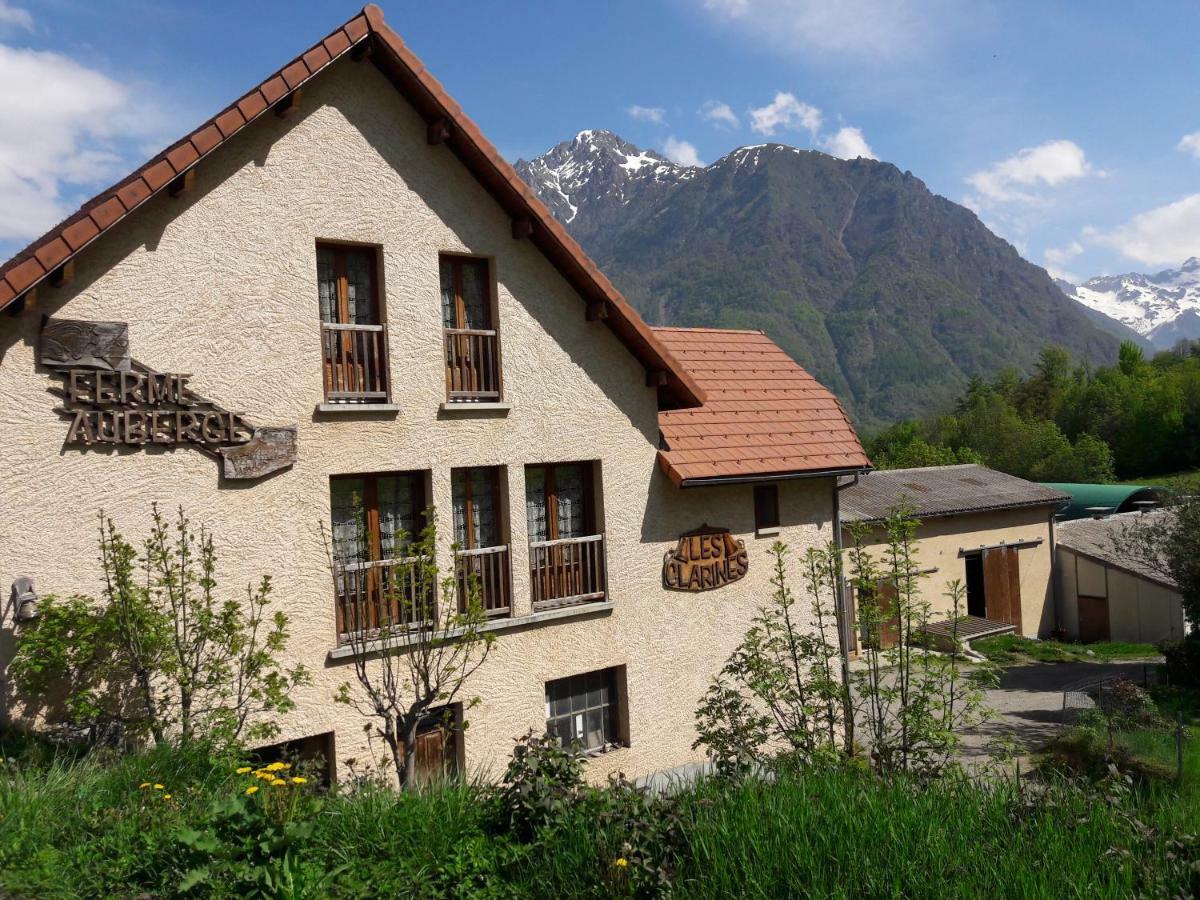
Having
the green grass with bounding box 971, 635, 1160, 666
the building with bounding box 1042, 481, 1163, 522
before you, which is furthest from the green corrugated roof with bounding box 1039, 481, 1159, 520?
the green grass with bounding box 971, 635, 1160, 666

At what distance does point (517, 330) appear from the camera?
40.2 ft

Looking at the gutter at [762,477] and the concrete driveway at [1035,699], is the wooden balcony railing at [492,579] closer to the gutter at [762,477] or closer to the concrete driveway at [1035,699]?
the gutter at [762,477]

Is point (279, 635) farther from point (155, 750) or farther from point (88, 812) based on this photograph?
point (88, 812)

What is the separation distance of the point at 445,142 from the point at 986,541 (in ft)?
80.2

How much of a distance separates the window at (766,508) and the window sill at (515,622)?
120 inches

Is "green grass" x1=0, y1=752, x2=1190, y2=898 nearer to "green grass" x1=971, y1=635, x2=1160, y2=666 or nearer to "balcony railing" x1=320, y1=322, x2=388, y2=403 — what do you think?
"balcony railing" x1=320, y1=322, x2=388, y2=403

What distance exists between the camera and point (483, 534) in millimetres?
12141

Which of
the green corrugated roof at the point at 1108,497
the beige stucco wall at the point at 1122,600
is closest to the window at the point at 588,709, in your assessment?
the beige stucco wall at the point at 1122,600

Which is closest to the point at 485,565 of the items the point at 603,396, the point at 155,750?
the point at 603,396

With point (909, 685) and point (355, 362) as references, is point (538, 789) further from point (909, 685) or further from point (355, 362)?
point (355, 362)

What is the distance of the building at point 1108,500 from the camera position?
41875mm

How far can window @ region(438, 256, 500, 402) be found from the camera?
11891mm

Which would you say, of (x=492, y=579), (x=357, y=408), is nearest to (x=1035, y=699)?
(x=492, y=579)

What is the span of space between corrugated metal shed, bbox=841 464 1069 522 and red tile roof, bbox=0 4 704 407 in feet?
51.2
